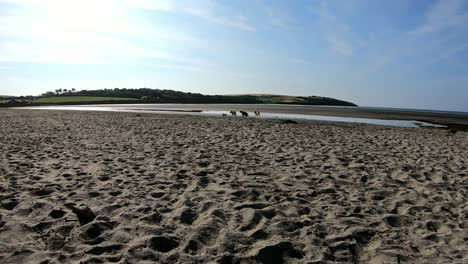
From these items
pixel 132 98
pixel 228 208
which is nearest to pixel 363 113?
pixel 228 208

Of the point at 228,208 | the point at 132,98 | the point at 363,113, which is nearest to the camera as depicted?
the point at 228,208

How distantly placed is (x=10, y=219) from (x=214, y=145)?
915 centimetres

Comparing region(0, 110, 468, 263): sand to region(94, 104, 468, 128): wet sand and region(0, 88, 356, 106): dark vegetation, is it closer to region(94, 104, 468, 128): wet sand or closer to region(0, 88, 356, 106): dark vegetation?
region(94, 104, 468, 128): wet sand

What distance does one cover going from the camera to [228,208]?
6582mm

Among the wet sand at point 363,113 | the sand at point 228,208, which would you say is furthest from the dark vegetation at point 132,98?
the sand at point 228,208

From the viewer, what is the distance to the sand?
490 centimetres

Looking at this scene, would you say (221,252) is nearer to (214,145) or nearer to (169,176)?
→ (169,176)

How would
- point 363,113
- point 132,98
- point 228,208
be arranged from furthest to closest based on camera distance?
point 132,98 < point 363,113 < point 228,208

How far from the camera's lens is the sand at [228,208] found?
193 inches

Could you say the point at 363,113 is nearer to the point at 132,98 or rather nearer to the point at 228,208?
the point at 228,208

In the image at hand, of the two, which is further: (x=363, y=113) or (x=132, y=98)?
(x=132, y=98)

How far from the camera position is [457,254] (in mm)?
5020

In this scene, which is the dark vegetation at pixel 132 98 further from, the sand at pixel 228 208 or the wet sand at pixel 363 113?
the sand at pixel 228 208

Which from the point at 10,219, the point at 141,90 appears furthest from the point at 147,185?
the point at 141,90
